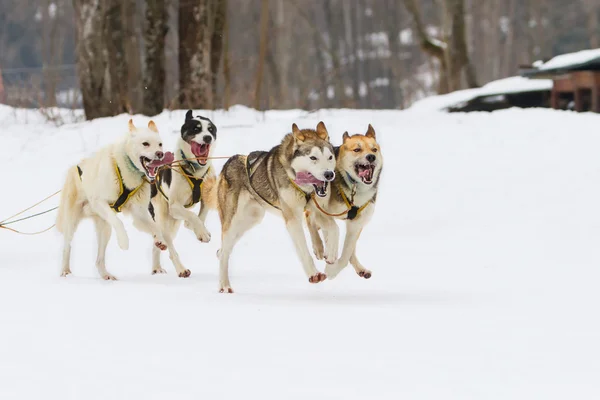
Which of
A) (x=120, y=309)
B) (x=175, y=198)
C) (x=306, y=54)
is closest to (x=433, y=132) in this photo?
(x=175, y=198)

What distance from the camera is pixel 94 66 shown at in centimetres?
1577

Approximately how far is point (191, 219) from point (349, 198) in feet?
4.70

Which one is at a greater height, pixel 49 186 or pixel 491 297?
pixel 49 186

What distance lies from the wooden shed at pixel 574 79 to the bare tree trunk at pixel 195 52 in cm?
603

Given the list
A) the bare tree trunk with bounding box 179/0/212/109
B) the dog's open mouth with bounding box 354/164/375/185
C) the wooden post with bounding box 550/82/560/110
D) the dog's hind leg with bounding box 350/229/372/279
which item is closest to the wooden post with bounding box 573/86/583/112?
the wooden post with bounding box 550/82/560/110

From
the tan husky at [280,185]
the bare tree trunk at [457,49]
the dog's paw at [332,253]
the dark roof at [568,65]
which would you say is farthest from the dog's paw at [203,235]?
the bare tree trunk at [457,49]

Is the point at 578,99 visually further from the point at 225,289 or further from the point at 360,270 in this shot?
the point at 225,289

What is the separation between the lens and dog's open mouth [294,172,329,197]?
256 inches

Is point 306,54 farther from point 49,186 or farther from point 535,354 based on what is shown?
point 535,354

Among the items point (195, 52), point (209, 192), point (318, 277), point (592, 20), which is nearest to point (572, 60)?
point (195, 52)

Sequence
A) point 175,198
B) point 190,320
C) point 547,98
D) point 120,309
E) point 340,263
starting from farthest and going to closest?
point 547,98 → point 175,198 → point 340,263 → point 120,309 → point 190,320

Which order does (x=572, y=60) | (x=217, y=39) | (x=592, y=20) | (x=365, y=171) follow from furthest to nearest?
(x=592, y=20) → (x=217, y=39) → (x=572, y=60) → (x=365, y=171)

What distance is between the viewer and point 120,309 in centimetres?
621

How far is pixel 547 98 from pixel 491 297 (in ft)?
43.1
